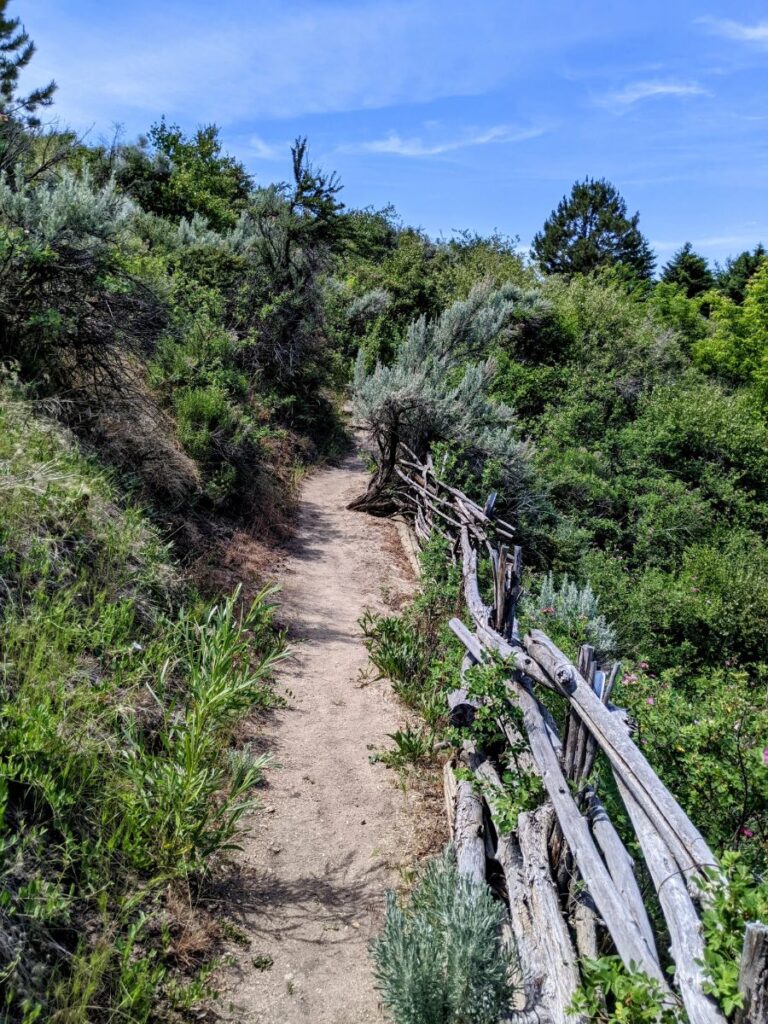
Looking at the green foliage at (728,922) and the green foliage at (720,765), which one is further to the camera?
the green foliage at (720,765)

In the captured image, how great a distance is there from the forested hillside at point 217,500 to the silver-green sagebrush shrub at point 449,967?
0.84m

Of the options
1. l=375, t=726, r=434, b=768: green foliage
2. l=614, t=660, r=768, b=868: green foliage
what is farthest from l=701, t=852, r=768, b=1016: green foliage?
l=375, t=726, r=434, b=768: green foliage

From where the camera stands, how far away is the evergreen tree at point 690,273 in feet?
137

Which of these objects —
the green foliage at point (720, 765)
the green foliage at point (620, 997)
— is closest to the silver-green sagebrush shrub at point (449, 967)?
the green foliage at point (620, 997)

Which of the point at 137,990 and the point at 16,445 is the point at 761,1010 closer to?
the point at 137,990

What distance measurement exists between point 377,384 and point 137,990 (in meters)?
9.71

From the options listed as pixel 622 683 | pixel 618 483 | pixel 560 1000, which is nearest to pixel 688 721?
pixel 622 683

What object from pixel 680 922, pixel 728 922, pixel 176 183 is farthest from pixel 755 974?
pixel 176 183

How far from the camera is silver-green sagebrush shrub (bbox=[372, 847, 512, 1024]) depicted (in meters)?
2.53

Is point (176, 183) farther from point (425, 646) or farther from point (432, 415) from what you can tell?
point (425, 646)

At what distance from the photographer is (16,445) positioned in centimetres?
505

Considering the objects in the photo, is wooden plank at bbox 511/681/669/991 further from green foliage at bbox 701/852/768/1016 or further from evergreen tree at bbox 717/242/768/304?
evergreen tree at bbox 717/242/768/304

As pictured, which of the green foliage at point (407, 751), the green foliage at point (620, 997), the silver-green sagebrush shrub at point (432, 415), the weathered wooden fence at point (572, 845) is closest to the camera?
the green foliage at point (620, 997)

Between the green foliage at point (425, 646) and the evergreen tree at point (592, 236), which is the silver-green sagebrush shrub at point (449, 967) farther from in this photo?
the evergreen tree at point (592, 236)
